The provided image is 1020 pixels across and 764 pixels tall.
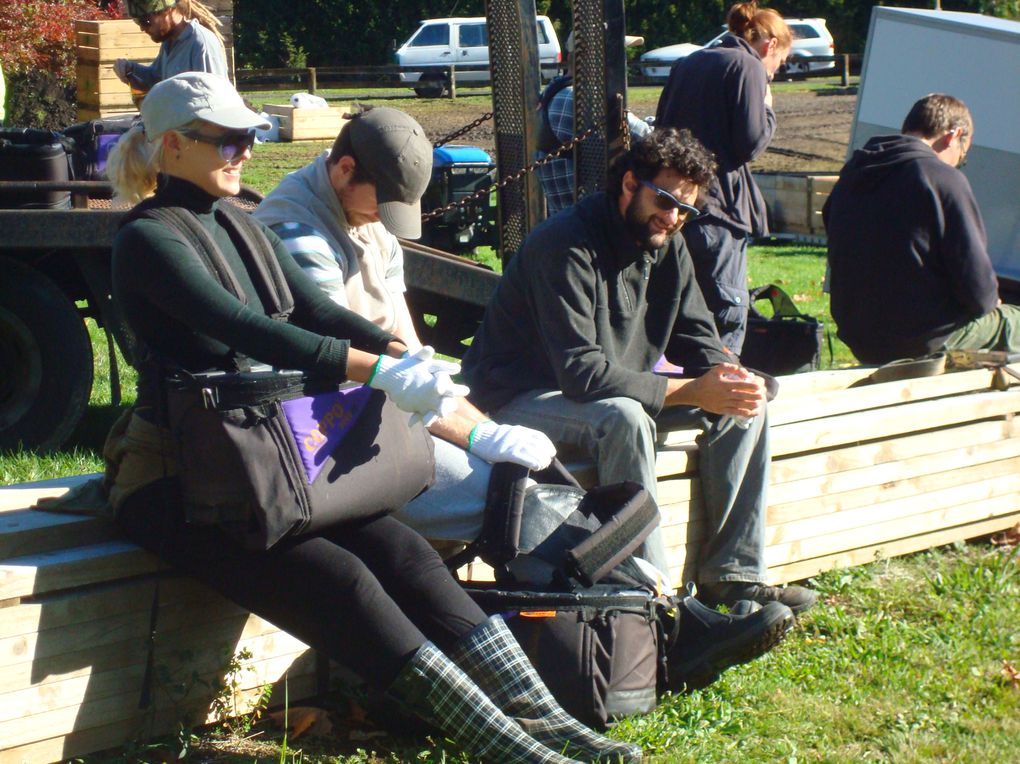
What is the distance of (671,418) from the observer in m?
4.30

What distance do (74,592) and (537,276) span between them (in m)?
1.63

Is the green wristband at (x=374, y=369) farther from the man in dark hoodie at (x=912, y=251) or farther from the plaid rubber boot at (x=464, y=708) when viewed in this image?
the man in dark hoodie at (x=912, y=251)

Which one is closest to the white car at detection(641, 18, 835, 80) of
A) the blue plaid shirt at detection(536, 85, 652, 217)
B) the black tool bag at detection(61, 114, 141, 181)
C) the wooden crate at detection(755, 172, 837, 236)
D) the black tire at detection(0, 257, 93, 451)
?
the wooden crate at detection(755, 172, 837, 236)

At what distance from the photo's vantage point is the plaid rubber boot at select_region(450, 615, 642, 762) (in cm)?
317

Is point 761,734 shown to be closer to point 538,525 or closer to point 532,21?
point 538,525

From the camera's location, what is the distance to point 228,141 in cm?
330

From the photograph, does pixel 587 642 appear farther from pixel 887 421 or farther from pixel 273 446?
pixel 887 421

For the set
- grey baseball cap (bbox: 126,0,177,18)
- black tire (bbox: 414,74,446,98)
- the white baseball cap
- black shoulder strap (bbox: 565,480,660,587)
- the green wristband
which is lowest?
black tire (bbox: 414,74,446,98)

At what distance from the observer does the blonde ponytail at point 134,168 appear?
339cm

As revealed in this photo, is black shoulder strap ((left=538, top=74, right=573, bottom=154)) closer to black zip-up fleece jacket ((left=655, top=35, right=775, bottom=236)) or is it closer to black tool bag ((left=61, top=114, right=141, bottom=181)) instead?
black zip-up fleece jacket ((left=655, top=35, right=775, bottom=236))

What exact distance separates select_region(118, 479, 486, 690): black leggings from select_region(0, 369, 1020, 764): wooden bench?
15 centimetres

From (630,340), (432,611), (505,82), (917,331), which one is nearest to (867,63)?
(505,82)

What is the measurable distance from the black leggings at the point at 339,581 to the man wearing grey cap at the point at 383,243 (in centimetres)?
24

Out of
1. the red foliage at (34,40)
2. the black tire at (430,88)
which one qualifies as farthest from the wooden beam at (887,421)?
the black tire at (430,88)
